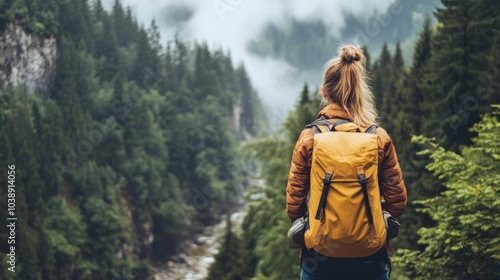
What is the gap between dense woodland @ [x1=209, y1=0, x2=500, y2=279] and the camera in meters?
8.70

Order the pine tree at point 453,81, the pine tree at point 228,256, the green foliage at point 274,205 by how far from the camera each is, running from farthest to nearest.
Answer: the pine tree at point 228,256, the green foliage at point 274,205, the pine tree at point 453,81

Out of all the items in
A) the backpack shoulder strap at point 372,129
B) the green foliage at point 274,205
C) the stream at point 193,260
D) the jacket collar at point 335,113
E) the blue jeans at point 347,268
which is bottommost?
the stream at point 193,260

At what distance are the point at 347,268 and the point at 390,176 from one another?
0.72m

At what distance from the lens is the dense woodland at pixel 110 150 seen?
155 ft

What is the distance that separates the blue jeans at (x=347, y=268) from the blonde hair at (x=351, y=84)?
3.33ft

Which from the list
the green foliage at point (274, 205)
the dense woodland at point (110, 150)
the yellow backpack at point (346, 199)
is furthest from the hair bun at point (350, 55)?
the dense woodland at point (110, 150)

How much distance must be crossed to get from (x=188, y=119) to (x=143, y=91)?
29.8ft

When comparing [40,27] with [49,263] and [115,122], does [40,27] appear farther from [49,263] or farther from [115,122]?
[49,263]

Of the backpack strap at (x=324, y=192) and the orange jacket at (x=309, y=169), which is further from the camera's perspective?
the orange jacket at (x=309, y=169)

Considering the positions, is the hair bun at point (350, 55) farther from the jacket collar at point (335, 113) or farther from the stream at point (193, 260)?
the stream at point (193, 260)

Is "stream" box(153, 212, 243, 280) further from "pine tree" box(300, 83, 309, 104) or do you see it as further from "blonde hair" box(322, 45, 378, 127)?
"blonde hair" box(322, 45, 378, 127)

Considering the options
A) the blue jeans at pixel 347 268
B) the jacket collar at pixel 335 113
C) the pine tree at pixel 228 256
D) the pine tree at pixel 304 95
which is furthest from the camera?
the pine tree at pixel 228 256

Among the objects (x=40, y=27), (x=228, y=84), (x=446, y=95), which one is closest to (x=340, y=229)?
(x=446, y=95)

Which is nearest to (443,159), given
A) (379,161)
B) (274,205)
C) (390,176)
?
(390,176)
